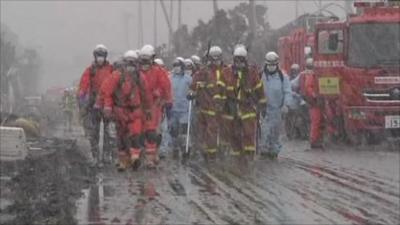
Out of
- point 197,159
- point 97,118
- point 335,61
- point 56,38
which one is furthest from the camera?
point 56,38

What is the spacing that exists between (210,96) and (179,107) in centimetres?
166

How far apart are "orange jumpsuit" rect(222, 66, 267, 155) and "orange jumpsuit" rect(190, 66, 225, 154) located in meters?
0.13

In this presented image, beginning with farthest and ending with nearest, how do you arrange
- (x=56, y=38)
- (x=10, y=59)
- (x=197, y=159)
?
(x=56, y=38)
(x=10, y=59)
(x=197, y=159)

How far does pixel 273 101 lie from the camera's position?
682 inches

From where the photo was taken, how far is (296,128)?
2358cm

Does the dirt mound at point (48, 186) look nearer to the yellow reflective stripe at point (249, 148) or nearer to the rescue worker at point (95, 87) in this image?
the rescue worker at point (95, 87)

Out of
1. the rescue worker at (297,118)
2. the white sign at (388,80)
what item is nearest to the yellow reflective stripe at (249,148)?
the white sign at (388,80)

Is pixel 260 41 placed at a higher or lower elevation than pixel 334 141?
higher

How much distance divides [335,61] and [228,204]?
957cm

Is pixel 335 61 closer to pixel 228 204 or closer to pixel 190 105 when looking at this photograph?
pixel 190 105

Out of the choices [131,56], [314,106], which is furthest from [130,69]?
[314,106]

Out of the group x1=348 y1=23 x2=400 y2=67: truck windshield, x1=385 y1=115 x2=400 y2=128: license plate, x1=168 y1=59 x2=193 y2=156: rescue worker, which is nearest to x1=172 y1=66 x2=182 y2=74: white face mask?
x1=168 y1=59 x2=193 y2=156: rescue worker

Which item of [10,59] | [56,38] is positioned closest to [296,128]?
[10,59]

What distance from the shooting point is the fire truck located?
19.6 meters
